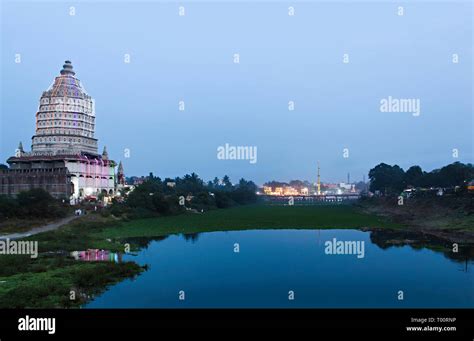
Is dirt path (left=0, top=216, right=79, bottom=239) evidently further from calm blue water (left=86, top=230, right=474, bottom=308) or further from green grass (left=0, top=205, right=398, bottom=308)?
calm blue water (left=86, top=230, right=474, bottom=308)

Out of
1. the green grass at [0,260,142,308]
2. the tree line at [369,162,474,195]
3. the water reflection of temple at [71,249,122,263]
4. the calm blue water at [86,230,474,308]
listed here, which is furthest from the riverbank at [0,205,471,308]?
the tree line at [369,162,474,195]

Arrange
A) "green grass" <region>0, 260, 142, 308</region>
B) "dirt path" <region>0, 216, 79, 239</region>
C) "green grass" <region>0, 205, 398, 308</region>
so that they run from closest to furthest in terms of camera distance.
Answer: "green grass" <region>0, 260, 142, 308</region> < "green grass" <region>0, 205, 398, 308</region> < "dirt path" <region>0, 216, 79, 239</region>

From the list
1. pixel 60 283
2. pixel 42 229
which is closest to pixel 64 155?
pixel 42 229

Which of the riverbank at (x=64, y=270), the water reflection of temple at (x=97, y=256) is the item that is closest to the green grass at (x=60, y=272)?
the riverbank at (x=64, y=270)

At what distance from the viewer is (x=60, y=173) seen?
63188 millimetres

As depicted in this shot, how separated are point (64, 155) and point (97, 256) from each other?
40.6m

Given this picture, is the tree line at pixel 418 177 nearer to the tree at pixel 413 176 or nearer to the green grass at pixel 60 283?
the tree at pixel 413 176

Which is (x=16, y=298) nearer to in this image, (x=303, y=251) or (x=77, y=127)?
(x=303, y=251)

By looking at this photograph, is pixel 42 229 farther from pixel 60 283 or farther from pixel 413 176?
pixel 413 176

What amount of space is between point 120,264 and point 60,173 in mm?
43660

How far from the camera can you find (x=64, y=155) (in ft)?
212

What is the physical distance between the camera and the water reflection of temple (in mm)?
27641

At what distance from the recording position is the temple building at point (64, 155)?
63.8 m

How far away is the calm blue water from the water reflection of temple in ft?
5.81
